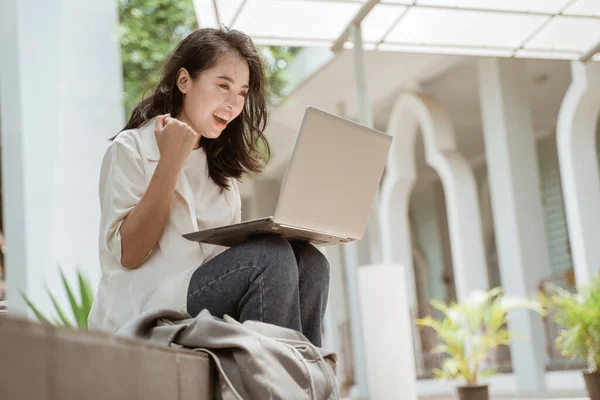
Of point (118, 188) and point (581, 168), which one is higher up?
point (581, 168)

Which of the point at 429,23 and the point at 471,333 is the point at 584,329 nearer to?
the point at 471,333

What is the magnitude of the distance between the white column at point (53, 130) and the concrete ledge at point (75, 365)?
381 centimetres

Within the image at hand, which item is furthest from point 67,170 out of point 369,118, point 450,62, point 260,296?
point 450,62

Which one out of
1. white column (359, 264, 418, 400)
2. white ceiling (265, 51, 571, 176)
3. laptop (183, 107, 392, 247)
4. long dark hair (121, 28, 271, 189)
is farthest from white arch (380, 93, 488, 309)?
laptop (183, 107, 392, 247)

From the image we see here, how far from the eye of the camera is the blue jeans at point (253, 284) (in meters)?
1.53

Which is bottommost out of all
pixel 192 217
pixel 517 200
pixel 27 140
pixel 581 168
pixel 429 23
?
pixel 192 217

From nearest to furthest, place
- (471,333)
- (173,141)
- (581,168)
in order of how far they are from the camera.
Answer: (173,141), (471,333), (581,168)

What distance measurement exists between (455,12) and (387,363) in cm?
291

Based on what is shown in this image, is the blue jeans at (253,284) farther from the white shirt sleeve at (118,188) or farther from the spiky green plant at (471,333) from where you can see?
the spiky green plant at (471,333)

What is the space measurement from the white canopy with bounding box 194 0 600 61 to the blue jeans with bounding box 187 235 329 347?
4596 mm

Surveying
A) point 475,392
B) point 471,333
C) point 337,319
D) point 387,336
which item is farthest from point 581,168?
point 337,319

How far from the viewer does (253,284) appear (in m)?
1.53

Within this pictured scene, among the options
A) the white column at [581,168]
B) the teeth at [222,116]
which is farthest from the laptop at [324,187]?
the white column at [581,168]

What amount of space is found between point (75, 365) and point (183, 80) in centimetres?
132
